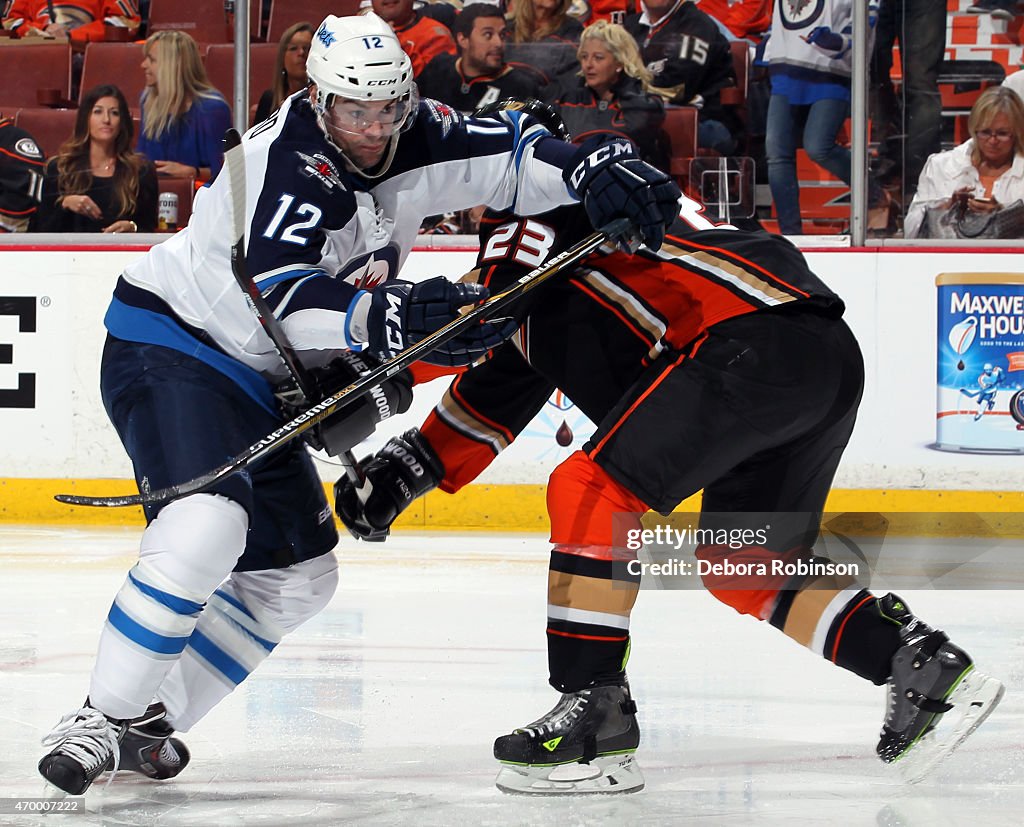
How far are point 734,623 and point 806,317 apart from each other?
1.29 metres

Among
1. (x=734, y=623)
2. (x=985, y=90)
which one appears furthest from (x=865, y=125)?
(x=734, y=623)

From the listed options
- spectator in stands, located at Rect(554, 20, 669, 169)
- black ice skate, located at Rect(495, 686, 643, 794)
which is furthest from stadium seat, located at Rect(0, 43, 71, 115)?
black ice skate, located at Rect(495, 686, 643, 794)

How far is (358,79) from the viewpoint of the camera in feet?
6.81

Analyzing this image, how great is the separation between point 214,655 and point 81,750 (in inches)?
13.5

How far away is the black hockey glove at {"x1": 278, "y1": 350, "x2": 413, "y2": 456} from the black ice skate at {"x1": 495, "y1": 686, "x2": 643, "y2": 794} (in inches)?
21.1

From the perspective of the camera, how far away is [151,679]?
1.96 meters

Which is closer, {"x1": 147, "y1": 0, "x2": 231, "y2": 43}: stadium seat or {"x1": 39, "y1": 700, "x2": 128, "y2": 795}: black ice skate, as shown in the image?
{"x1": 39, "y1": 700, "x2": 128, "y2": 795}: black ice skate

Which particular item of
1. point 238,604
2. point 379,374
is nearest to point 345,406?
point 379,374

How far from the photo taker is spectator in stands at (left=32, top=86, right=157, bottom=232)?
4.68m

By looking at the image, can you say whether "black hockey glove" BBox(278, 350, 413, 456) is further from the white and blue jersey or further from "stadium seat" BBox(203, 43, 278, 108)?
"stadium seat" BBox(203, 43, 278, 108)

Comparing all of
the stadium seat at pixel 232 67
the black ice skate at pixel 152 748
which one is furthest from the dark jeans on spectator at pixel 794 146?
the black ice skate at pixel 152 748

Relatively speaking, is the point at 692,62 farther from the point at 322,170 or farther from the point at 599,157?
the point at 322,170

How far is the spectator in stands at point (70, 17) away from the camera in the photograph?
495cm

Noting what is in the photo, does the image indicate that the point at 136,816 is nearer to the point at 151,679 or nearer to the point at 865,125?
the point at 151,679
